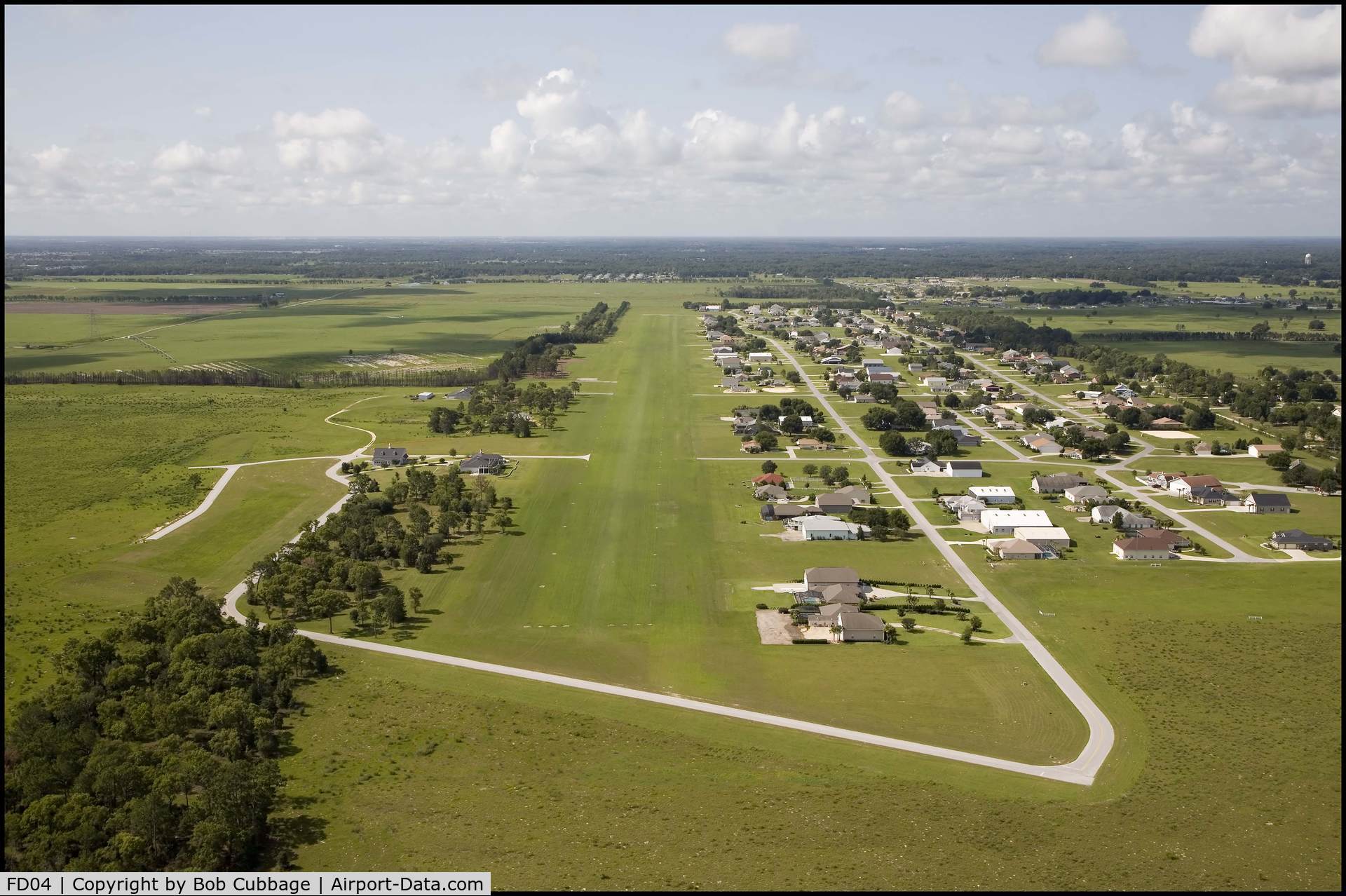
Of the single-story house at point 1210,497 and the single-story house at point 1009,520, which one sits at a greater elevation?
the single-story house at point 1210,497

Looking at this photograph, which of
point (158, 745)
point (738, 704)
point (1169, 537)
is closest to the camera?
point (158, 745)

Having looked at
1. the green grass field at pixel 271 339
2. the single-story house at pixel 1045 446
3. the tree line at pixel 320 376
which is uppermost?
the green grass field at pixel 271 339

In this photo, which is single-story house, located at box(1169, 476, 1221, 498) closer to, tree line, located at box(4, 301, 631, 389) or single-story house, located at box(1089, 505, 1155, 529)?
single-story house, located at box(1089, 505, 1155, 529)

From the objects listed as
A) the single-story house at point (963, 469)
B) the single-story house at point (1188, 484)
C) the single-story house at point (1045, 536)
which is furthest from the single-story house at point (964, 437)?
the single-story house at point (1045, 536)

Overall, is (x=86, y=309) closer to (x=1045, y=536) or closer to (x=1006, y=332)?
(x=1006, y=332)

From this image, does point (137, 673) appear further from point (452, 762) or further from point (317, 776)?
point (452, 762)

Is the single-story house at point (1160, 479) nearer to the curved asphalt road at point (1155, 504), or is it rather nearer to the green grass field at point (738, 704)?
the curved asphalt road at point (1155, 504)

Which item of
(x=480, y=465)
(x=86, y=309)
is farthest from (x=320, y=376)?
(x=86, y=309)

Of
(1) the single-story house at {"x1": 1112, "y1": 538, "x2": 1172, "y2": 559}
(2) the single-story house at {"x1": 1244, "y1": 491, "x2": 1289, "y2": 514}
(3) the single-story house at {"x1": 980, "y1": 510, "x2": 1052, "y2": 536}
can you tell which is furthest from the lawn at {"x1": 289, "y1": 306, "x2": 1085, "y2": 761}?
(2) the single-story house at {"x1": 1244, "y1": 491, "x2": 1289, "y2": 514}
